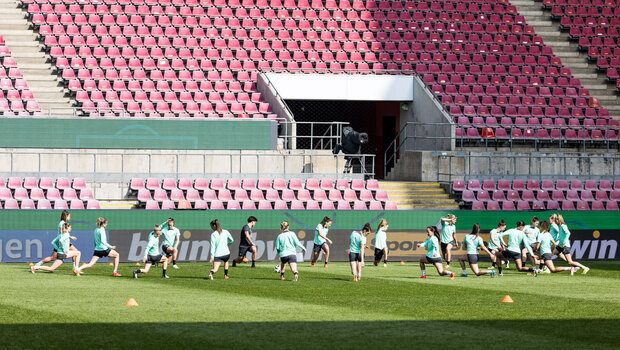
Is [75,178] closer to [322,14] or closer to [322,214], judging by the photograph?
[322,214]

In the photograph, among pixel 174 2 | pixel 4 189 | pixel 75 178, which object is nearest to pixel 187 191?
pixel 75 178

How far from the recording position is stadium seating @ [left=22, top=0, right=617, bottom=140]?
3788 cm

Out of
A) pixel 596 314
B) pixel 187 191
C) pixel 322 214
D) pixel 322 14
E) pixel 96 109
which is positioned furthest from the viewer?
pixel 322 14

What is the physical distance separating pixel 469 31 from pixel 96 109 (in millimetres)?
17571

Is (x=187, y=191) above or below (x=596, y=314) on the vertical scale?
above

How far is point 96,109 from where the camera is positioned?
35438mm

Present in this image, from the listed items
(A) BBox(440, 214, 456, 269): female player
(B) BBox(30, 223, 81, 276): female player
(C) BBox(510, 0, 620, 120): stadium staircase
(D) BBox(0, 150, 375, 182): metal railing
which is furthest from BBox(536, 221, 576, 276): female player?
(C) BBox(510, 0, 620, 120): stadium staircase

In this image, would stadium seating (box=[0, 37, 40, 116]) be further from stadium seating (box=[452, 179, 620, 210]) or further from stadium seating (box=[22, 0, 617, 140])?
stadium seating (box=[452, 179, 620, 210])

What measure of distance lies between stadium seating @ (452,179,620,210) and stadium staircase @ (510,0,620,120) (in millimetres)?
6750

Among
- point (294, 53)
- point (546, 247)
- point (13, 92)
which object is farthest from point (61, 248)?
point (294, 53)

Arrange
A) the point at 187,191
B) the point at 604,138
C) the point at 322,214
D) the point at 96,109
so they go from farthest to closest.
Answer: the point at 604,138, the point at 96,109, the point at 187,191, the point at 322,214

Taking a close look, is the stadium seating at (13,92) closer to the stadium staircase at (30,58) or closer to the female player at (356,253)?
the stadium staircase at (30,58)

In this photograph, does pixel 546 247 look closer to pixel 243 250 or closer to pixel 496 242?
pixel 496 242

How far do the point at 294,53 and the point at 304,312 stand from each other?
25.3m
